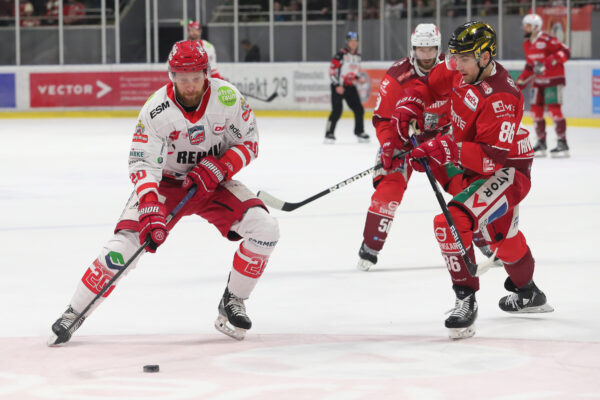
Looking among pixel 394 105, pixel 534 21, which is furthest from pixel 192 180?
pixel 534 21

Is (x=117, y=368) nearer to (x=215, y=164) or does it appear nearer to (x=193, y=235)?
(x=215, y=164)

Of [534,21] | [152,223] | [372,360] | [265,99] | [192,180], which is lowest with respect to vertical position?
[372,360]

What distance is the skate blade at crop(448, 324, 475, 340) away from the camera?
4047 millimetres

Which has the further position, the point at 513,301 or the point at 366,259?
the point at 366,259

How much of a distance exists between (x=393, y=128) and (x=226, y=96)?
1.41m

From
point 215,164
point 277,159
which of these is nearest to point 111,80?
A: point 277,159

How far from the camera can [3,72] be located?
17.4 meters

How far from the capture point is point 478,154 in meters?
4.14

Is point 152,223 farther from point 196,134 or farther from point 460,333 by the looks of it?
point 460,333

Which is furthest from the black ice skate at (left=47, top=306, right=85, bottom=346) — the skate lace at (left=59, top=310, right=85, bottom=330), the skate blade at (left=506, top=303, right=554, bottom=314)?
the skate blade at (left=506, top=303, right=554, bottom=314)

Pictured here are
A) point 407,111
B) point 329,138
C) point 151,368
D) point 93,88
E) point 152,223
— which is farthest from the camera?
point 93,88

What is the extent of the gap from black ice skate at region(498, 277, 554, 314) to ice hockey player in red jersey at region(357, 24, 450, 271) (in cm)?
111

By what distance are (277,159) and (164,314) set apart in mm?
6802

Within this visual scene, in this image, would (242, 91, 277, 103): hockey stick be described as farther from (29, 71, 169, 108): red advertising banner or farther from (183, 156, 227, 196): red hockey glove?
(183, 156, 227, 196): red hockey glove
